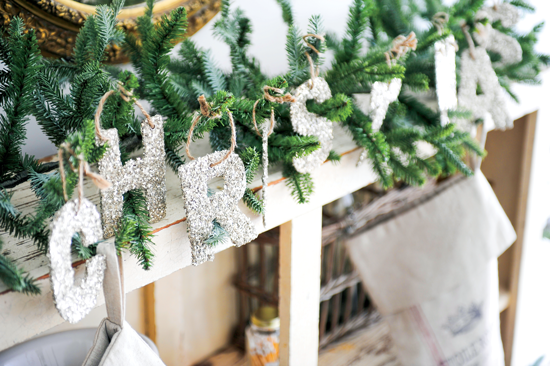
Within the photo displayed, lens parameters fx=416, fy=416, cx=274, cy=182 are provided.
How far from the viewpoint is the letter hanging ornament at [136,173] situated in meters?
0.33

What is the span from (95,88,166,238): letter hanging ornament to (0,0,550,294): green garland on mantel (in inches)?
0.5

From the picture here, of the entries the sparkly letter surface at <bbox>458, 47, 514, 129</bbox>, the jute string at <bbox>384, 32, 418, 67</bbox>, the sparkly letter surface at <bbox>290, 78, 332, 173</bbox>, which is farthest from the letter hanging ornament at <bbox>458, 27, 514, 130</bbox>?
the sparkly letter surface at <bbox>290, 78, 332, 173</bbox>

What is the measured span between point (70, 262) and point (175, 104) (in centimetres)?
18

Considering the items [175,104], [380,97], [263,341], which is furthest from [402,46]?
[263,341]

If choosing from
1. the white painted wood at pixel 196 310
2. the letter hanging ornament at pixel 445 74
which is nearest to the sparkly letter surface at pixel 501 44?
the letter hanging ornament at pixel 445 74

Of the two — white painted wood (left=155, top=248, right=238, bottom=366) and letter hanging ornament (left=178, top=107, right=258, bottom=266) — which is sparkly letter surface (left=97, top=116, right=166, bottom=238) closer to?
letter hanging ornament (left=178, top=107, right=258, bottom=266)

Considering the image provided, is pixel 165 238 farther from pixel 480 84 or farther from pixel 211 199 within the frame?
pixel 480 84

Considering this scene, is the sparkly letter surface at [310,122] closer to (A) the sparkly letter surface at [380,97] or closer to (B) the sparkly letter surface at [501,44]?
(A) the sparkly letter surface at [380,97]

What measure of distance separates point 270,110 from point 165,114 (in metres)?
0.11

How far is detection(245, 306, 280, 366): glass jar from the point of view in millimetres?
753

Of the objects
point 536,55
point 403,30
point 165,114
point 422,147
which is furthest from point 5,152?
point 536,55

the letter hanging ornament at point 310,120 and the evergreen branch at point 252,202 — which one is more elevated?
the letter hanging ornament at point 310,120

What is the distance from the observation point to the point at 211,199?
1.22 feet

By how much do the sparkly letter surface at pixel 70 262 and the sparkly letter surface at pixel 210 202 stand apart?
3.0 inches
